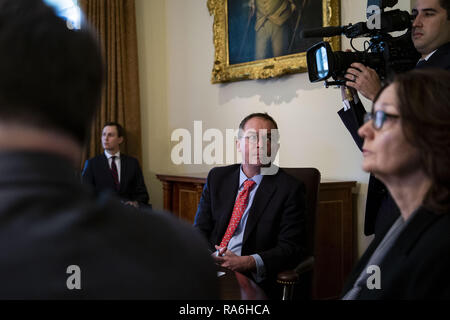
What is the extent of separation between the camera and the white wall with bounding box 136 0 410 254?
12.9ft

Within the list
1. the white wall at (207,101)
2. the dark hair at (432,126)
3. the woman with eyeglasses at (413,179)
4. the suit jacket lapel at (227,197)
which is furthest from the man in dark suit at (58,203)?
the white wall at (207,101)

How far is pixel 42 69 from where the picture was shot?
0.63 m

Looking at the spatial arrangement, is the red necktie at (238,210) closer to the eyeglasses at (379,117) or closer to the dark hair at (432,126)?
the eyeglasses at (379,117)

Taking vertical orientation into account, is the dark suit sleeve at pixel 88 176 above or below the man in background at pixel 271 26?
below

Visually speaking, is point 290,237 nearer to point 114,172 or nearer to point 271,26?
point 271,26

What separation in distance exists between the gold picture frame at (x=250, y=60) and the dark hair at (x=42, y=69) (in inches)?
140

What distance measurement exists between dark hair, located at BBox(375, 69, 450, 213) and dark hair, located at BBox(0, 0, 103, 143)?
974 mm

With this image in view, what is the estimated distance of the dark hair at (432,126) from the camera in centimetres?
127

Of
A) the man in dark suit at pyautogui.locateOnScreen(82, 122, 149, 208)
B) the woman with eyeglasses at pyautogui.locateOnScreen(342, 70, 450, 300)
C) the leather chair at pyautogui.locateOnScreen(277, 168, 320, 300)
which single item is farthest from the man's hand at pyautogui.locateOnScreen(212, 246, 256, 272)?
the man in dark suit at pyautogui.locateOnScreen(82, 122, 149, 208)

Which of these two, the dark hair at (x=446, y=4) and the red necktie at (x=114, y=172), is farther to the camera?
the red necktie at (x=114, y=172)

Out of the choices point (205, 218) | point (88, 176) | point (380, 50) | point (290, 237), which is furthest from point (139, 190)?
point (380, 50)

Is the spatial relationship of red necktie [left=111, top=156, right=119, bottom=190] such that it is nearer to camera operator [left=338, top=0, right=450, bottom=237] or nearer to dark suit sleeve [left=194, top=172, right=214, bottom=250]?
dark suit sleeve [left=194, top=172, right=214, bottom=250]

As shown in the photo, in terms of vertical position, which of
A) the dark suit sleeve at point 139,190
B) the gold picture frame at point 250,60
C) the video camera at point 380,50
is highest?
the gold picture frame at point 250,60

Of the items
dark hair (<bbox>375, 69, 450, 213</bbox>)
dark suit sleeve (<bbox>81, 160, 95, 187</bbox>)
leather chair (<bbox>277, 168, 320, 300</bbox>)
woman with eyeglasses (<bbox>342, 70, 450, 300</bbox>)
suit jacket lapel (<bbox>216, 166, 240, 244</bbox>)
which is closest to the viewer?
woman with eyeglasses (<bbox>342, 70, 450, 300</bbox>)
